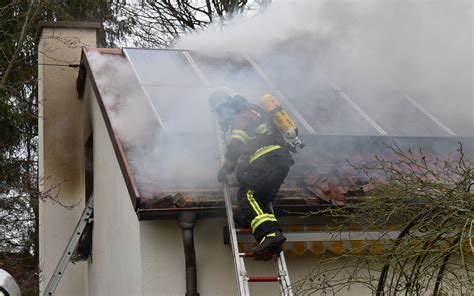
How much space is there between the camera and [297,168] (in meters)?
7.26

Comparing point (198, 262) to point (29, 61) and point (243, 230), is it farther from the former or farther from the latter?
point (29, 61)

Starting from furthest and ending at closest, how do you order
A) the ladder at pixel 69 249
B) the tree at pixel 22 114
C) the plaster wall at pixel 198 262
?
the tree at pixel 22 114 < the ladder at pixel 69 249 < the plaster wall at pixel 198 262

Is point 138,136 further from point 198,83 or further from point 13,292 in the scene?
point 13,292

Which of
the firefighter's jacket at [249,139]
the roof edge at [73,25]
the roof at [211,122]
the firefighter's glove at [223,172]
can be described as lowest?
the firefighter's glove at [223,172]

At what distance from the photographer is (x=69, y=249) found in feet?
31.7

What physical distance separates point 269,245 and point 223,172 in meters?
0.75

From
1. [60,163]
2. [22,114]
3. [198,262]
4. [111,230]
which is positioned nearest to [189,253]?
[198,262]

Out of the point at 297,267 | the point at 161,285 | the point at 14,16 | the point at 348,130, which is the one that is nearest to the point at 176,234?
the point at 161,285

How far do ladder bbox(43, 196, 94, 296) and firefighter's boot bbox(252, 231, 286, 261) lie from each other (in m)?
3.92

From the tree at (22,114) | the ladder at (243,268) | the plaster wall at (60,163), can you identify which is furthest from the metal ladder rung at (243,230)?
the tree at (22,114)

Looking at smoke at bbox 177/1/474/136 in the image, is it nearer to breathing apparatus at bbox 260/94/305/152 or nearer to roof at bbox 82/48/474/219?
roof at bbox 82/48/474/219

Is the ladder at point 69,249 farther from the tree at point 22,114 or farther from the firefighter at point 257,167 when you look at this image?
the tree at point 22,114

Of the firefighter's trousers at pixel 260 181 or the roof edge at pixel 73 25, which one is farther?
the roof edge at pixel 73 25

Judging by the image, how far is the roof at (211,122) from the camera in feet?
22.3
